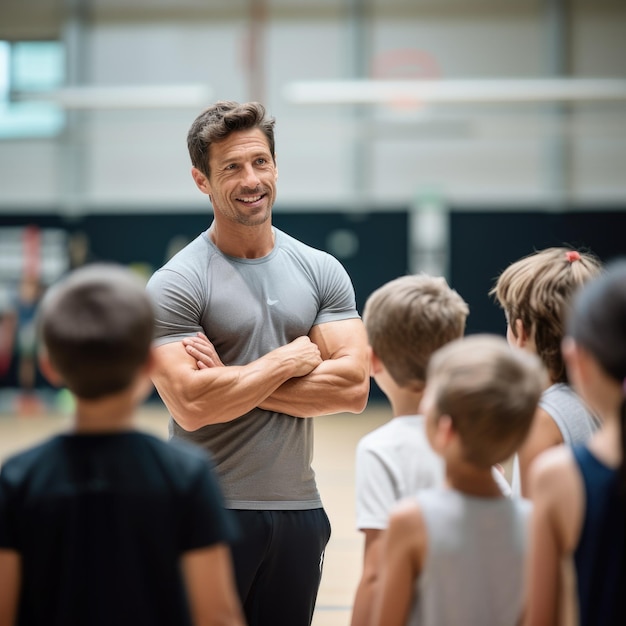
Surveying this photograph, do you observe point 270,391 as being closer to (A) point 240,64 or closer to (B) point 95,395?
(B) point 95,395

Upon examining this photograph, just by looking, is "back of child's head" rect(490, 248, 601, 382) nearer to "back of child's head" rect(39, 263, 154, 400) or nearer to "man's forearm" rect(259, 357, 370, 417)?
"man's forearm" rect(259, 357, 370, 417)

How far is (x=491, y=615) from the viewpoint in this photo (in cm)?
152

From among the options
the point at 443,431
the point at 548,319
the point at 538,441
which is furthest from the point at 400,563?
the point at 548,319

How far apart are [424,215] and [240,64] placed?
10.6ft

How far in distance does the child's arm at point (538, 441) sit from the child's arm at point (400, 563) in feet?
1.83

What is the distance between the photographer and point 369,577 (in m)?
1.75

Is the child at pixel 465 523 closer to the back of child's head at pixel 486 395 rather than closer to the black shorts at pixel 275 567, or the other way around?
the back of child's head at pixel 486 395

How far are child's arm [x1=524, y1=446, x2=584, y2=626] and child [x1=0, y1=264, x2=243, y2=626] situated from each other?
0.49m

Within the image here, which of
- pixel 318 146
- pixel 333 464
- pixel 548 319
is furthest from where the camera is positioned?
pixel 318 146

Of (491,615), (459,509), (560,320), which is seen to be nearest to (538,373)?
(459,509)

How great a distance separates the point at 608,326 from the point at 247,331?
1277 mm

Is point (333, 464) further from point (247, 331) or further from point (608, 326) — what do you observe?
point (608, 326)

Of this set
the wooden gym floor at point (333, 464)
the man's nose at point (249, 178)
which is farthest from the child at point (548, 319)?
the wooden gym floor at point (333, 464)

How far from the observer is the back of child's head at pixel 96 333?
142 cm
